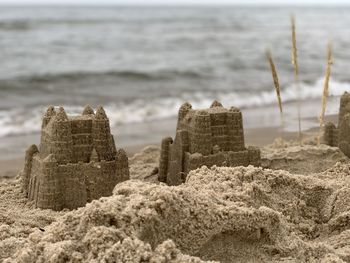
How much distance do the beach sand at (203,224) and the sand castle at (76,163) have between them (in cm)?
27

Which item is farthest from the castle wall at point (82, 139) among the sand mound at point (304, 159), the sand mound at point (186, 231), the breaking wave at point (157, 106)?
the breaking wave at point (157, 106)

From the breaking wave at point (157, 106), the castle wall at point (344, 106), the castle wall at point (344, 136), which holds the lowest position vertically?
the castle wall at point (344, 136)

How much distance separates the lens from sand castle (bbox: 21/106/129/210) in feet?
15.0

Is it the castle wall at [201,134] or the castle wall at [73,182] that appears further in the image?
the castle wall at [201,134]

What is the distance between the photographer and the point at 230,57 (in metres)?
20.6

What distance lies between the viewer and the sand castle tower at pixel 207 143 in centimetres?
495

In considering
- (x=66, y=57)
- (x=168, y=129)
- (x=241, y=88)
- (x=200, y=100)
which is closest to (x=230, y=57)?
(x=66, y=57)

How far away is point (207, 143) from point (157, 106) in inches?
250

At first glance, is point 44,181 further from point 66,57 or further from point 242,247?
point 66,57

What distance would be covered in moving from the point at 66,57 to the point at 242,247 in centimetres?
1736

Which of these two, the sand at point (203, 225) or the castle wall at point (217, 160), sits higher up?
the castle wall at point (217, 160)

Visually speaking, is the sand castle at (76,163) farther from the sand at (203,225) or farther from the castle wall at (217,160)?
the castle wall at (217,160)

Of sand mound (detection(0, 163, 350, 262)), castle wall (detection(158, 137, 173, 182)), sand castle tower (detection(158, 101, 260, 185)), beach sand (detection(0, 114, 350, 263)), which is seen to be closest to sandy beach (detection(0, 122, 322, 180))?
castle wall (detection(158, 137, 173, 182))

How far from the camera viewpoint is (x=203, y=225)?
123 inches
